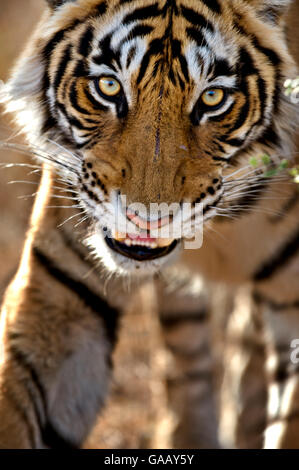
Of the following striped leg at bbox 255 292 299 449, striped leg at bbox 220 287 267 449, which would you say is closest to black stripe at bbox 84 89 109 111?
striped leg at bbox 255 292 299 449

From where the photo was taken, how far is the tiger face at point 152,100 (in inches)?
66.4

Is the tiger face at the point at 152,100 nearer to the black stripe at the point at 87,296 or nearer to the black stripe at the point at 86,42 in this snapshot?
the black stripe at the point at 86,42

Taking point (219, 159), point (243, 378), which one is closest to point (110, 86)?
point (219, 159)

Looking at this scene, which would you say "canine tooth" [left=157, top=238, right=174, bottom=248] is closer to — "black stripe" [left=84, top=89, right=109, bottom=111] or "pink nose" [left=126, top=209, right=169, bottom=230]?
"pink nose" [left=126, top=209, right=169, bottom=230]

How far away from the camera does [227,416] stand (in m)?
2.78

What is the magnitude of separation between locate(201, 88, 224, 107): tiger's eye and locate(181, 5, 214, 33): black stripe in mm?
120

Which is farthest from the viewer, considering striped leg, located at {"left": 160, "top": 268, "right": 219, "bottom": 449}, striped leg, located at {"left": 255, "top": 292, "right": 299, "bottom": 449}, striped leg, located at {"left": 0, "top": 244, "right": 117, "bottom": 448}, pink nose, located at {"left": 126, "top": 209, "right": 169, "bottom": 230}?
striped leg, located at {"left": 160, "top": 268, "right": 219, "bottom": 449}

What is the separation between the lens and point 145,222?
164 cm

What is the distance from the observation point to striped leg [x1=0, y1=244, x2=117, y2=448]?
6.19ft

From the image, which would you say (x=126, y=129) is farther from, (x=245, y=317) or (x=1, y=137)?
(x=245, y=317)

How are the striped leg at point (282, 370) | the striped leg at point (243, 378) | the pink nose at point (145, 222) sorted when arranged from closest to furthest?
the pink nose at point (145, 222) → the striped leg at point (282, 370) → the striped leg at point (243, 378)

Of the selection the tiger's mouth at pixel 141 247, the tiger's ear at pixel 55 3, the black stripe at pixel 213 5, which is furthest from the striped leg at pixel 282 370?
the tiger's ear at pixel 55 3

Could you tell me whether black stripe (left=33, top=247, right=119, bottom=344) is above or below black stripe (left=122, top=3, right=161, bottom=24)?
below

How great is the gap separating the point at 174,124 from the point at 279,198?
45 centimetres
